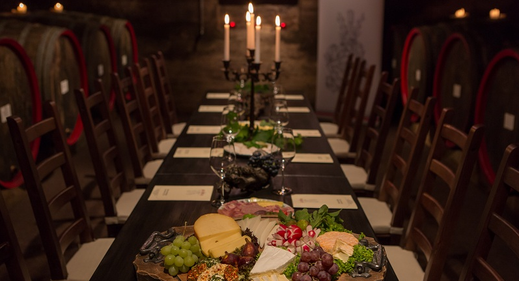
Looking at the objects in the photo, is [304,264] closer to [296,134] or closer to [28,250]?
[296,134]

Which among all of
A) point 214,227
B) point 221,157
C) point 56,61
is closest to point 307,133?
point 221,157

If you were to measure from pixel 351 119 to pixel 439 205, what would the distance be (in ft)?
6.91

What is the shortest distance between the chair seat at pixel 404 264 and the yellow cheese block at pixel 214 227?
2.97ft

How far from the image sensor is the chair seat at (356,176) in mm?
3225

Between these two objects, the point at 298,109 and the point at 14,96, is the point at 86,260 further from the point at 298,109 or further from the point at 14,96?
the point at 298,109

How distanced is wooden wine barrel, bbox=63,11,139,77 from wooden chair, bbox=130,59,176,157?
1322 mm

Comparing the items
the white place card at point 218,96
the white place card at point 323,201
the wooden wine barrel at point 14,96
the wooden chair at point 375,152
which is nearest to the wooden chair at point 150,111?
the white place card at point 218,96

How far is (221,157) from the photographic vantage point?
2074 millimetres

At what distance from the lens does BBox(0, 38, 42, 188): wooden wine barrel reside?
334 centimetres

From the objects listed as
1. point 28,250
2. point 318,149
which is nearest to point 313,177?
point 318,149

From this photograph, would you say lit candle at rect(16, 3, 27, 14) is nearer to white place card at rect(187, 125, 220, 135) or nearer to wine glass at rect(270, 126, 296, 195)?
white place card at rect(187, 125, 220, 135)

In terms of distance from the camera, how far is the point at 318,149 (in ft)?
9.50

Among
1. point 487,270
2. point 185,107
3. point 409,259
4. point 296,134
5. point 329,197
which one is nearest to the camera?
point 487,270

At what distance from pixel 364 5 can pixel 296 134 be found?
3653 mm
